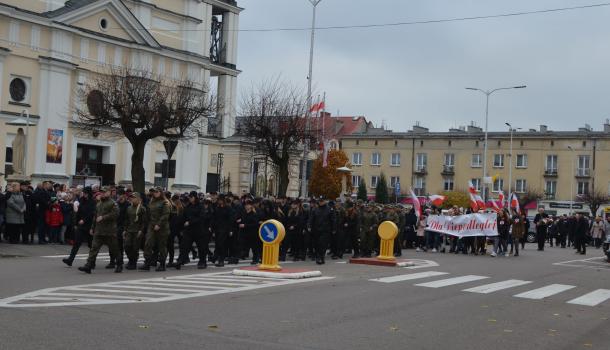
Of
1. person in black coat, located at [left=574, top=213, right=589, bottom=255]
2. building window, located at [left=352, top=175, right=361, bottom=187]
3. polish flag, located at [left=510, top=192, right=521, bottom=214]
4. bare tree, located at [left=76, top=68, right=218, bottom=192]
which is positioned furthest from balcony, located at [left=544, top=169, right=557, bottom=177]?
bare tree, located at [left=76, top=68, right=218, bottom=192]

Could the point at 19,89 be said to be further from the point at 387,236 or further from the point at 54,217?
the point at 387,236

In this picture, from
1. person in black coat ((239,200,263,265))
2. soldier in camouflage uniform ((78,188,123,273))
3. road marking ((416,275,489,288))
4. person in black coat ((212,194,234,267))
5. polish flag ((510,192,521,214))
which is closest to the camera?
soldier in camouflage uniform ((78,188,123,273))

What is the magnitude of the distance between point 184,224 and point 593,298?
961 centimetres

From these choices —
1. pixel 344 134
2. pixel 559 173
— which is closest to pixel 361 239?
pixel 559 173

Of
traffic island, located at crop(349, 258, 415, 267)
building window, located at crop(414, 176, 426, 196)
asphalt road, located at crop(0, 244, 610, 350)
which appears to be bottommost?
traffic island, located at crop(349, 258, 415, 267)

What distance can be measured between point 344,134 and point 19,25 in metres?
61.2

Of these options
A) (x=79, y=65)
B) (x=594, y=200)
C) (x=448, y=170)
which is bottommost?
(x=594, y=200)

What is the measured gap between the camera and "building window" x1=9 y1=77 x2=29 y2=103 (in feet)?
130

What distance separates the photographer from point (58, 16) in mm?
40375

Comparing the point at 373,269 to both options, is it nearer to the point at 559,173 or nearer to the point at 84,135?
the point at 84,135

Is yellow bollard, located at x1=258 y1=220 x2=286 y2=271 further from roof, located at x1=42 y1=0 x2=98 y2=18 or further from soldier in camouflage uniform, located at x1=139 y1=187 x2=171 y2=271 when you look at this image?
roof, located at x1=42 y1=0 x2=98 y2=18

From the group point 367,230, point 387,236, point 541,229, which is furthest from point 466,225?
point 387,236

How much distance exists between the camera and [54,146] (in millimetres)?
40531

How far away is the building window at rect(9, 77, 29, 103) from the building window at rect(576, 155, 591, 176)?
208 ft
